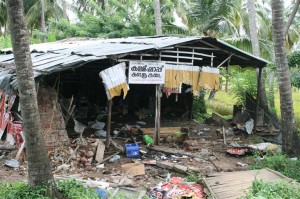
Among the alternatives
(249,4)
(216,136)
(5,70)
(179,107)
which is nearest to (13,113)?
(5,70)

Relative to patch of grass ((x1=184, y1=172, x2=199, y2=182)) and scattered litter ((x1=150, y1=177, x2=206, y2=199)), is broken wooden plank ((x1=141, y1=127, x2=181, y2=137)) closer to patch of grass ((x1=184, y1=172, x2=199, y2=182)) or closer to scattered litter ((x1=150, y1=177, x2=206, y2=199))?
patch of grass ((x1=184, y1=172, x2=199, y2=182))

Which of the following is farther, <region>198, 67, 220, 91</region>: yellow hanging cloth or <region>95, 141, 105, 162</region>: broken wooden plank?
<region>198, 67, 220, 91</region>: yellow hanging cloth

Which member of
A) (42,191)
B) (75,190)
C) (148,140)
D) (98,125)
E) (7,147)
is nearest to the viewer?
(42,191)

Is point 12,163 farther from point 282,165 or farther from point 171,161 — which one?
point 282,165

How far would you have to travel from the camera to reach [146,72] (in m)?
11.0

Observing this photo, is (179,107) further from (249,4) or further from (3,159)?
(3,159)

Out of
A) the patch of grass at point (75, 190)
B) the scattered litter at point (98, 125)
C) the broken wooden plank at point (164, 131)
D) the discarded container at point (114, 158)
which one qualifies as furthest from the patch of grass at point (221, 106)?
the patch of grass at point (75, 190)

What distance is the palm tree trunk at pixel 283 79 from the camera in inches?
363

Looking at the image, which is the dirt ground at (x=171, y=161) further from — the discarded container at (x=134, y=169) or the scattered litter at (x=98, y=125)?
the scattered litter at (x=98, y=125)

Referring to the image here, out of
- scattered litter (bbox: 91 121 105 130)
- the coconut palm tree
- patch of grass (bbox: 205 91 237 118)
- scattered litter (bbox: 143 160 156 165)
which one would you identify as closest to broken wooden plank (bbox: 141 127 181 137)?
scattered litter (bbox: 91 121 105 130)

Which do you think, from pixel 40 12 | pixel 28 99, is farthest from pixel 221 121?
pixel 40 12

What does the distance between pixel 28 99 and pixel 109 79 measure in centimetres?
408

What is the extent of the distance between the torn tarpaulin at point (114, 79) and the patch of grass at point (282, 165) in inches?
159

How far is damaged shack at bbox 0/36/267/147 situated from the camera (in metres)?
9.84
